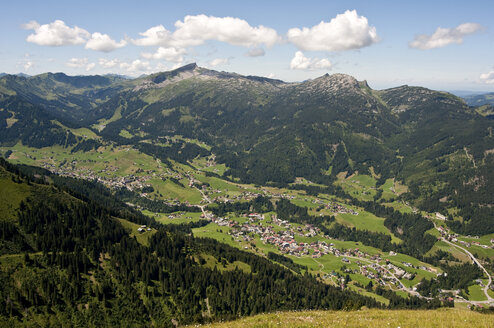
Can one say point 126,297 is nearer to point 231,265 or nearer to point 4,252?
point 4,252

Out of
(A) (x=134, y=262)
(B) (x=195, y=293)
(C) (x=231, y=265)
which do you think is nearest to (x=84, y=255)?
(A) (x=134, y=262)

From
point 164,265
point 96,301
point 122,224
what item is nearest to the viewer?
point 96,301

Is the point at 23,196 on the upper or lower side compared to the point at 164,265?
upper

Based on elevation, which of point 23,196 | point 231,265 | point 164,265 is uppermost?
point 23,196

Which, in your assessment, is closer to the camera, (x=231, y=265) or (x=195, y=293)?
(x=195, y=293)

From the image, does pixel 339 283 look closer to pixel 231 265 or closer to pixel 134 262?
pixel 231 265

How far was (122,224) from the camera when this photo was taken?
15962cm

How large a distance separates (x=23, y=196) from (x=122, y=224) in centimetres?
4792

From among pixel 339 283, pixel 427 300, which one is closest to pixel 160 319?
pixel 339 283

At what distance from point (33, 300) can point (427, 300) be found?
20006 cm

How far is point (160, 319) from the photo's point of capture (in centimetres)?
10869

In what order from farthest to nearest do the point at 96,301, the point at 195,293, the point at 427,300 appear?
the point at 427,300 → the point at 195,293 → the point at 96,301

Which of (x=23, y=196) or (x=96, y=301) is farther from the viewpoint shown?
(x=23, y=196)

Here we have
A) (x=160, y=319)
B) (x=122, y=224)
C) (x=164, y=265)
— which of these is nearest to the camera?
(x=160, y=319)
